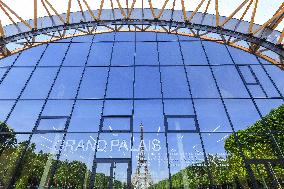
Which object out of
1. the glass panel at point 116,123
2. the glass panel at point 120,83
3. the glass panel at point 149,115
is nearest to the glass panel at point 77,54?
the glass panel at point 120,83

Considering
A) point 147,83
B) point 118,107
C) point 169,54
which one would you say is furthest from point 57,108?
point 169,54

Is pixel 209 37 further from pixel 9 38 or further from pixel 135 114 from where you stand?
pixel 9 38

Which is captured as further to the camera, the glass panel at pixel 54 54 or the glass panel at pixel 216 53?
the glass panel at pixel 54 54

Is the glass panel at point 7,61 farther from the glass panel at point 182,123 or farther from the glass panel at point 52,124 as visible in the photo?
the glass panel at point 182,123

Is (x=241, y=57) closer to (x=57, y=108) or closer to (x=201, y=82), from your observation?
(x=201, y=82)

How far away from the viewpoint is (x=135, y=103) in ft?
47.5

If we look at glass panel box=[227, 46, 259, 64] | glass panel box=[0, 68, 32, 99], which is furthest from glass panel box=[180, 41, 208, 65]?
glass panel box=[0, 68, 32, 99]

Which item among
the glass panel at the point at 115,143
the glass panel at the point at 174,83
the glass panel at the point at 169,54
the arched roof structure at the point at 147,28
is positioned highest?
the arched roof structure at the point at 147,28

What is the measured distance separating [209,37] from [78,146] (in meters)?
13.1

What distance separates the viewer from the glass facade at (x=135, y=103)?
478 inches

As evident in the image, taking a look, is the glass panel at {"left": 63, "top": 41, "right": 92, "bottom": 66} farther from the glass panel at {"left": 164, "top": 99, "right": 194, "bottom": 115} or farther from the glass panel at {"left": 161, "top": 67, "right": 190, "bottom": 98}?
the glass panel at {"left": 164, "top": 99, "right": 194, "bottom": 115}

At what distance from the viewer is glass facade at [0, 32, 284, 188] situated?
1213cm

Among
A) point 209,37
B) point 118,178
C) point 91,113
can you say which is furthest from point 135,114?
point 209,37

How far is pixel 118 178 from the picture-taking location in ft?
38.3
